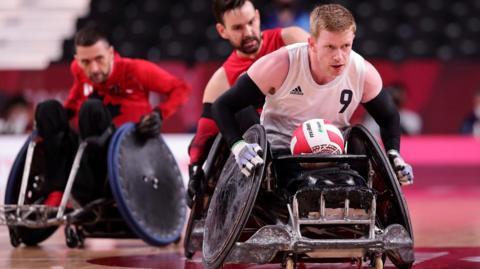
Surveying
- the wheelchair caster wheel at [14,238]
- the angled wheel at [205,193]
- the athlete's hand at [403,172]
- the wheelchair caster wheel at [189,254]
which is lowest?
the wheelchair caster wheel at [14,238]

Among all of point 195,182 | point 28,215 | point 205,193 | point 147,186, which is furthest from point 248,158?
point 28,215

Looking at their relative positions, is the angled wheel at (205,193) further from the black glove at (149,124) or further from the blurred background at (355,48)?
the blurred background at (355,48)

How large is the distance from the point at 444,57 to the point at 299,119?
10.1 m

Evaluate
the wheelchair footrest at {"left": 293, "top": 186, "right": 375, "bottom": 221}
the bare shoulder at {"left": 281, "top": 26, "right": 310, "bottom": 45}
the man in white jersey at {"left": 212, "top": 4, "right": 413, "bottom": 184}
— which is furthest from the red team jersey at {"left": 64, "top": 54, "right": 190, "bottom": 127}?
the wheelchair footrest at {"left": 293, "top": 186, "right": 375, "bottom": 221}

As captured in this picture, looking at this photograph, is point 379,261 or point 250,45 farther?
point 250,45

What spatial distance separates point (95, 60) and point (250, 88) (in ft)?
8.17

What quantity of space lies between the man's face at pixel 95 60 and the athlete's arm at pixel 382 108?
262 centimetres

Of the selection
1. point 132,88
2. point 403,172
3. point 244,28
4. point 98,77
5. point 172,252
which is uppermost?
point 244,28

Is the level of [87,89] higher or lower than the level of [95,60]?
lower

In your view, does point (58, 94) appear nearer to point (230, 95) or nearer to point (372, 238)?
point (230, 95)

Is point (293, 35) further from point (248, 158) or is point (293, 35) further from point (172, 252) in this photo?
point (248, 158)

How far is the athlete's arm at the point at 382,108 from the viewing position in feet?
16.9

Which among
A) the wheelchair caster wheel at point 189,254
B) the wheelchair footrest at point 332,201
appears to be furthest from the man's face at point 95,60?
the wheelchair footrest at point 332,201

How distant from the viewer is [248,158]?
15.0 feet
